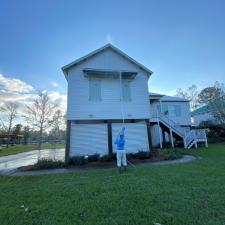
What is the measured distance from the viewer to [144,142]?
13016mm

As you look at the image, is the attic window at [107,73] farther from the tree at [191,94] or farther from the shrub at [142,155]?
the tree at [191,94]

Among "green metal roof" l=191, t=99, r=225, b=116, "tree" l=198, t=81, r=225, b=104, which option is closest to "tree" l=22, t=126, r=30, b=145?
"green metal roof" l=191, t=99, r=225, b=116

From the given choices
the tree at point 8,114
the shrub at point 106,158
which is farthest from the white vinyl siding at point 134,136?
the tree at point 8,114

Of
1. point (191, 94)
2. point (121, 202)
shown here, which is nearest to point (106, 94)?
point (121, 202)

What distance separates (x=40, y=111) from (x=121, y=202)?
88.2 feet

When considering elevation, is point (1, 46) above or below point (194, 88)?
below

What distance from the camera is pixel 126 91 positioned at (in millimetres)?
13125

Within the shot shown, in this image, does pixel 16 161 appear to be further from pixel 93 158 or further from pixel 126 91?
pixel 126 91

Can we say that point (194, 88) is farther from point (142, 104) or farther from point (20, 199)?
point (20, 199)

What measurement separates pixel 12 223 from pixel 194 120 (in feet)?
117

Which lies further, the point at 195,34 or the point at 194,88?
the point at 194,88

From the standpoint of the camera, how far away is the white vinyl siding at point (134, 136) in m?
12.6

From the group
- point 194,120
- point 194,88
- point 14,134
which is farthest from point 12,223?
point 14,134

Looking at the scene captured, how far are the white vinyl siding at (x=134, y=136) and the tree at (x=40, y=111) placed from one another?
19171mm
